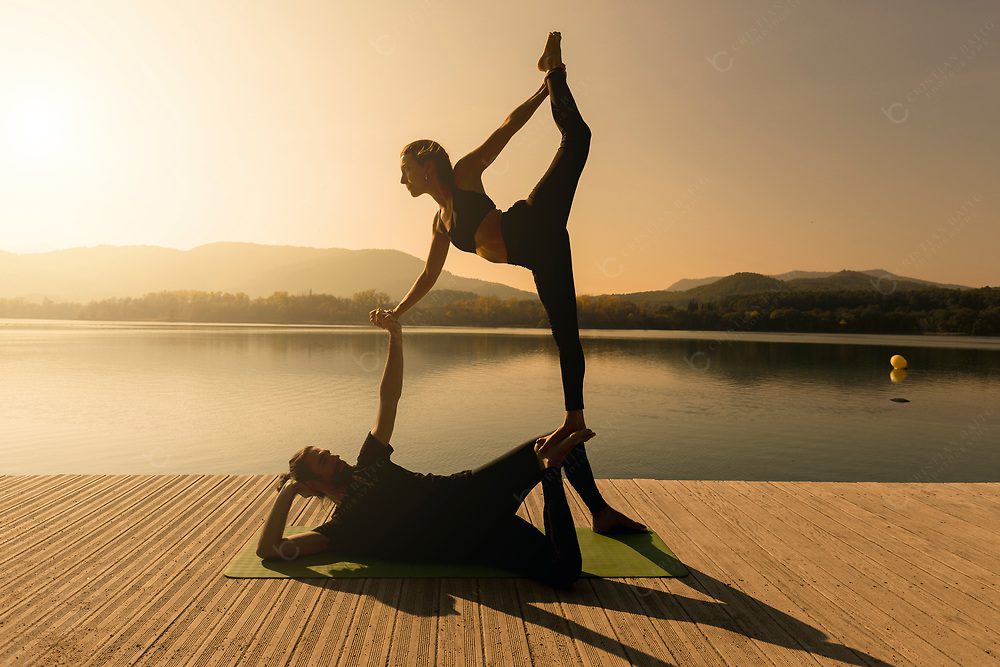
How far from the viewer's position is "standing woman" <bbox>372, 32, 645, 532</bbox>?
3.64 meters

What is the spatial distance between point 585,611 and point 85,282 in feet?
702

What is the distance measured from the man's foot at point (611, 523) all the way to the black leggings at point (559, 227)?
4.29ft

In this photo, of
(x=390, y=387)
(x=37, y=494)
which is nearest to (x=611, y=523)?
(x=390, y=387)

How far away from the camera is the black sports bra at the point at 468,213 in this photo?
382 centimetres

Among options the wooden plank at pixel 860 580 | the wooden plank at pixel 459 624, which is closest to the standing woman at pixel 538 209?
A: the wooden plank at pixel 459 624

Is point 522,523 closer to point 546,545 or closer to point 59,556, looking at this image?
point 546,545

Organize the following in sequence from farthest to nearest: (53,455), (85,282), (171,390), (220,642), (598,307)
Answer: (85,282)
(598,307)
(171,390)
(53,455)
(220,642)

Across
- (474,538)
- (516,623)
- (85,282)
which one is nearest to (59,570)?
(474,538)

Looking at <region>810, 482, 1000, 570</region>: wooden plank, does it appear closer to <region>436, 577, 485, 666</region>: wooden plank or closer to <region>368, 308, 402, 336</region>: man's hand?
<region>436, 577, 485, 666</region>: wooden plank

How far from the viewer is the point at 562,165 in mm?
3641

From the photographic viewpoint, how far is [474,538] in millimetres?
3850

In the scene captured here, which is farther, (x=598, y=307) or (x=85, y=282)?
(x=85, y=282)

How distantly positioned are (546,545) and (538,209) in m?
2.04

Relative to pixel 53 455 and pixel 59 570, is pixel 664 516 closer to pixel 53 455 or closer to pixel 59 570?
pixel 59 570
